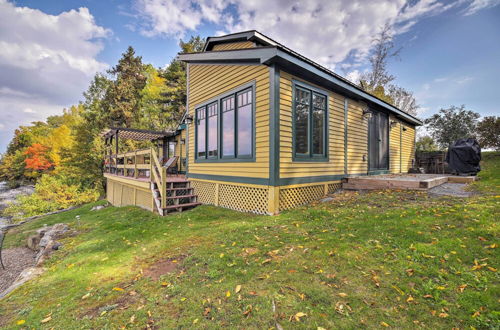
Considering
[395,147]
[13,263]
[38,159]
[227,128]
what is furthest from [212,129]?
[38,159]

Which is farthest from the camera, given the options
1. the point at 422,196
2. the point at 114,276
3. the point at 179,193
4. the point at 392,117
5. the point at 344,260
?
the point at 392,117

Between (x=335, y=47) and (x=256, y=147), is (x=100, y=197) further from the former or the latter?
(x=335, y=47)

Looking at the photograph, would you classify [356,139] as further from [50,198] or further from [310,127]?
[50,198]

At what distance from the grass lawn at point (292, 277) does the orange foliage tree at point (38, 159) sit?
30.0m

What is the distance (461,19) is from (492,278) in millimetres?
14887

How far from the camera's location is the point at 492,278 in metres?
2.21

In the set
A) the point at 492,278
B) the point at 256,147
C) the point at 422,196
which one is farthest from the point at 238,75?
the point at 492,278

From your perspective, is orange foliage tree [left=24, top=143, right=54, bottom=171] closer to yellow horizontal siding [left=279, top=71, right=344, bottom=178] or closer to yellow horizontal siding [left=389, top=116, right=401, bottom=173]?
yellow horizontal siding [left=279, top=71, right=344, bottom=178]

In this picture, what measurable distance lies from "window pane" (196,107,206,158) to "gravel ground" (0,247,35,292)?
5.68 m

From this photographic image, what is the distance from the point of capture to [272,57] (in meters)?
5.00

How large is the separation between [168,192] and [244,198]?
118 inches

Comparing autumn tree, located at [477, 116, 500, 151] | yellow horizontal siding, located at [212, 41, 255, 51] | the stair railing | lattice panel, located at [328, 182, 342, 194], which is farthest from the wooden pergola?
autumn tree, located at [477, 116, 500, 151]

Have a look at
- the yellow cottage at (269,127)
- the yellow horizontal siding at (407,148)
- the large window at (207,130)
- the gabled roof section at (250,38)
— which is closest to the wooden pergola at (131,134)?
the yellow cottage at (269,127)

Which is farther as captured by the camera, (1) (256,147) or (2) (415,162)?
(2) (415,162)
